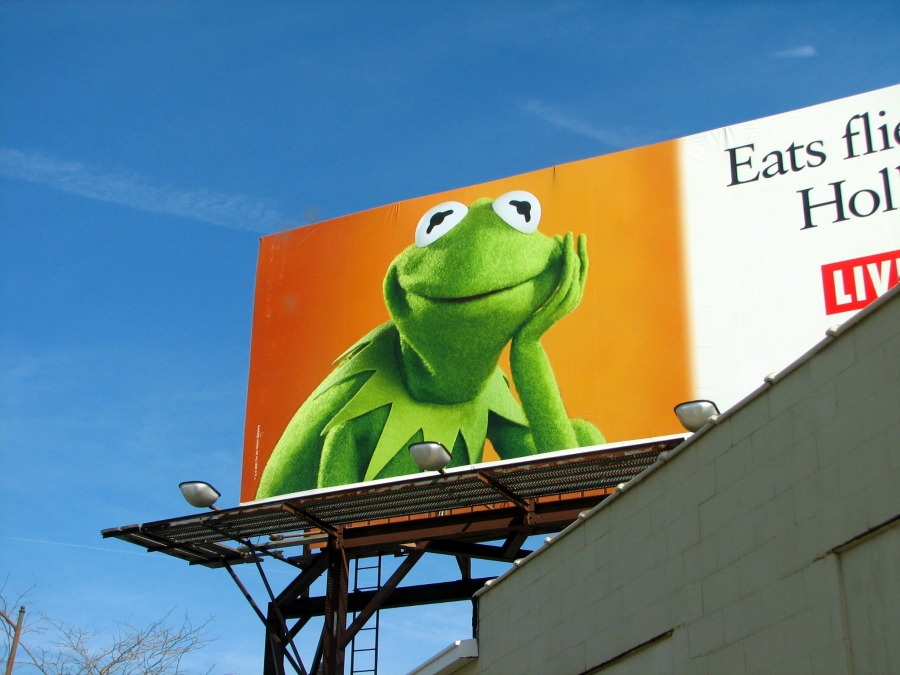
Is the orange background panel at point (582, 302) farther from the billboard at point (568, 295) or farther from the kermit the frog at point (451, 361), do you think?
the kermit the frog at point (451, 361)

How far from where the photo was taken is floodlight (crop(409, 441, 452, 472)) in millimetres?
14141

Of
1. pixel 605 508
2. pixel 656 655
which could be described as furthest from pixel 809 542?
pixel 605 508

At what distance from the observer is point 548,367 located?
1784 cm

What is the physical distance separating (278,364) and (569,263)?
205 inches

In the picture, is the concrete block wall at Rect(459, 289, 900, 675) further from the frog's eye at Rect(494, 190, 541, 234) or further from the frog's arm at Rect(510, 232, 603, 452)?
the frog's eye at Rect(494, 190, 541, 234)

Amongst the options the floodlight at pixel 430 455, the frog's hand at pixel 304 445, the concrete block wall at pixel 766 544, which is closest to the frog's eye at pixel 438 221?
the frog's hand at pixel 304 445

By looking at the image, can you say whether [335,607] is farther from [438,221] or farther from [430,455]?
[438,221]

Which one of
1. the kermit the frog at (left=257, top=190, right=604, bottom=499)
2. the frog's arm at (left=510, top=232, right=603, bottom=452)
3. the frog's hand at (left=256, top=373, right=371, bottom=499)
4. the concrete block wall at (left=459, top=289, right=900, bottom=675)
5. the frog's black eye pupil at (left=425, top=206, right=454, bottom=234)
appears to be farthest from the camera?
the frog's black eye pupil at (left=425, top=206, right=454, bottom=234)

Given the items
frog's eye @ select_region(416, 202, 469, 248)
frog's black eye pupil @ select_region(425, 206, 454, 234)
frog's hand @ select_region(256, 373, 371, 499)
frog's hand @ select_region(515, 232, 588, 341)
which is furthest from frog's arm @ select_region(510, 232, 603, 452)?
frog's hand @ select_region(256, 373, 371, 499)

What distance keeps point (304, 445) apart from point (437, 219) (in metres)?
4.25

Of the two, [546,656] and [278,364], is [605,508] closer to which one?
[546,656]

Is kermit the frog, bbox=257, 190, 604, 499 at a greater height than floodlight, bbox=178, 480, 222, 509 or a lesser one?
greater

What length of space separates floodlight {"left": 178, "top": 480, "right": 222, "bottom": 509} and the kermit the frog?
3.26 m

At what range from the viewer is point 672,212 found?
17.7 m
